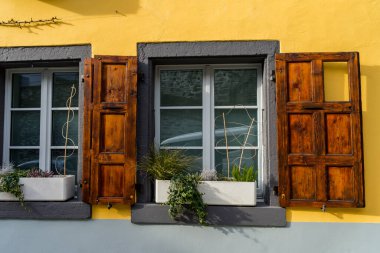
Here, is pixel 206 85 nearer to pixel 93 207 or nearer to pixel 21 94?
pixel 93 207

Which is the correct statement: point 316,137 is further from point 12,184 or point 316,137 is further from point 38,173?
point 12,184

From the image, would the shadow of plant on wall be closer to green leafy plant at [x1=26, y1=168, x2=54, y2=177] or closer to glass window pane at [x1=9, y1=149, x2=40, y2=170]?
glass window pane at [x1=9, y1=149, x2=40, y2=170]

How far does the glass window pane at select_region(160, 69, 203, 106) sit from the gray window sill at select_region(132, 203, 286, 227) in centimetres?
113

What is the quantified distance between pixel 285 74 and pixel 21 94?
9.55 ft

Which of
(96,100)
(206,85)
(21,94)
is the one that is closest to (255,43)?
(206,85)

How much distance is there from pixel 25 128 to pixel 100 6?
1.60 m

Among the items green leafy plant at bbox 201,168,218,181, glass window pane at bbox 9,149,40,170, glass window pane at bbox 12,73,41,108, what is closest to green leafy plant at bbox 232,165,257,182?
green leafy plant at bbox 201,168,218,181

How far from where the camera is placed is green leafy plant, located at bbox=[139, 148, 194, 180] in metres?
3.51

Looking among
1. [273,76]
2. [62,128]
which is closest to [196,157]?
[273,76]

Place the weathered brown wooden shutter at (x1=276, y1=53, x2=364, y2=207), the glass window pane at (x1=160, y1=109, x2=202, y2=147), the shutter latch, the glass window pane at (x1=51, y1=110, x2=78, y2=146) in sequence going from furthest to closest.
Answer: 1. the glass window pane at (x1=51, y1=110, x2=78, y2=146)
2. the glass window pane at (x1=160, y1=109, x2=202, y2=147)
3. the shutter latch
4. the weathered brown wooden shutter at (x1=276, y1=53, x2=364, y2=207)

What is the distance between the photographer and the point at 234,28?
3.66 metres

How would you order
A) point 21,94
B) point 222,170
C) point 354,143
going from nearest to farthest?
point 354,143, point 222,170, point 21,94

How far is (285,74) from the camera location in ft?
11.4

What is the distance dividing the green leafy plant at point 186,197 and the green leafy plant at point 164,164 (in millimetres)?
93
